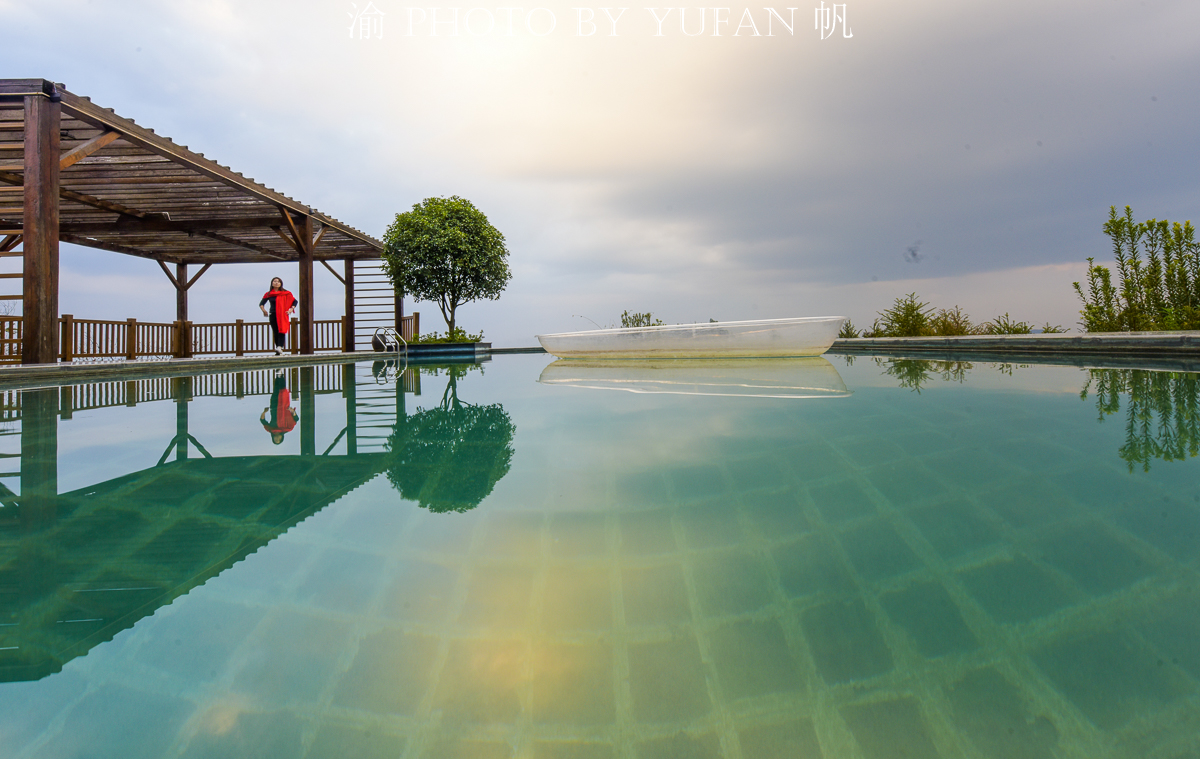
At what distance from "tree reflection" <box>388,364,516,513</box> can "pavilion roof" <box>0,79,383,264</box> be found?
5.69m

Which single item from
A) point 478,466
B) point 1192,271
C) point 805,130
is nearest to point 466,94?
point 805,130

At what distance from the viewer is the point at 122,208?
29.5 feet

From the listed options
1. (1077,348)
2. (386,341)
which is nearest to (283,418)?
(1077,348)

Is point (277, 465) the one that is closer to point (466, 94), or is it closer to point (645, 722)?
point (645, 722)

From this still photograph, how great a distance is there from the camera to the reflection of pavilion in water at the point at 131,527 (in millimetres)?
883

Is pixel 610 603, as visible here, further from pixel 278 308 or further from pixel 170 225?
pixel 170 225

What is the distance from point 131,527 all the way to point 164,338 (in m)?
13.9

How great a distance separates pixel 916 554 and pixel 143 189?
10.8 m

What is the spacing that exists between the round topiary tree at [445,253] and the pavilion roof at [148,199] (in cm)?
114

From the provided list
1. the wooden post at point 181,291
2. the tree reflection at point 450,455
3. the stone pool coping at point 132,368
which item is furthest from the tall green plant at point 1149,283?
the wooden post at point 181,291

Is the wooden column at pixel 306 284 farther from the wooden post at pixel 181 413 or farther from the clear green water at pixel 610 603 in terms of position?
the clear green water at pixel 610 603

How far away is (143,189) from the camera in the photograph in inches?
309

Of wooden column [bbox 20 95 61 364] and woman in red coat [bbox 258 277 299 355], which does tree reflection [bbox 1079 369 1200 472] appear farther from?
woman in red coat [bbox 258 277 299 355]

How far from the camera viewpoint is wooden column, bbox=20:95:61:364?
16.5 ft
